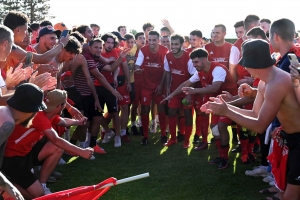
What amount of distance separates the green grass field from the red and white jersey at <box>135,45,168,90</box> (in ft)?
4.63

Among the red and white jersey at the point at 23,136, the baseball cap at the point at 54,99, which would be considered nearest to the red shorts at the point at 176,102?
the baseball cap at the point at 54,99

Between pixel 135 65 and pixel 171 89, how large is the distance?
105cm

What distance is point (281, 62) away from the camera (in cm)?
461

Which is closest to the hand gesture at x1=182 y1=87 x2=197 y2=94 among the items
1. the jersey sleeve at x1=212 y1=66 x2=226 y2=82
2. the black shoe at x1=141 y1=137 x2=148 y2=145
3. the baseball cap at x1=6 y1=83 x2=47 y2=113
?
the jersey sleeve at x1=212 y1=66 x2=226 y2=82

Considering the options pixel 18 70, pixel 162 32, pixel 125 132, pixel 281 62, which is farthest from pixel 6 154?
pixel 162 32

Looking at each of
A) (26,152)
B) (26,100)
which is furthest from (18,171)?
(26,100)

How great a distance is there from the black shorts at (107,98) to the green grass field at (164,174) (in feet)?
2.61

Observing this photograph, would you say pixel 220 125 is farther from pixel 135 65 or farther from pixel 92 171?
pixel 135 65

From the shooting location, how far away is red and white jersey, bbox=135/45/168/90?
8.88 metres

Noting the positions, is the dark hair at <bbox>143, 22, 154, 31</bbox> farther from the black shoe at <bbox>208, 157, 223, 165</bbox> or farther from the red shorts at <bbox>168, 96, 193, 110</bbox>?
the black shoe at <bbox>208, 157, 223, 165</bbox>

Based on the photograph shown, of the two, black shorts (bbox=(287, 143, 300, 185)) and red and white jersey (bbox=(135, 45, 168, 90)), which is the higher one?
red and white jersey (bbox=(135, 45, 168, 90))

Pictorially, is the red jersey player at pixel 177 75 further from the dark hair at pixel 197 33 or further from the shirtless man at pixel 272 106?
the shirtless man at pixel 272 106

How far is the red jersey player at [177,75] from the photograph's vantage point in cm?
830

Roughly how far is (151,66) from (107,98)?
128 centimetres
